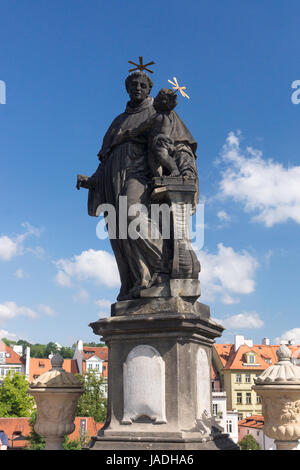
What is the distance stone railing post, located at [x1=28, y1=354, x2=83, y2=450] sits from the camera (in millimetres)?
7598

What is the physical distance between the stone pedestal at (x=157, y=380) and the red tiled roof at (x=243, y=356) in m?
46.9

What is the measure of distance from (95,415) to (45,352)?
3902 inches

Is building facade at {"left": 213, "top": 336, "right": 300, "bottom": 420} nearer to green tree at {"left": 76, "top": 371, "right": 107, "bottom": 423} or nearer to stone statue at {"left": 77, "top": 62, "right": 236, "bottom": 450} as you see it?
green tree at {"left": 76, "top": 371, "right": 107, "bottom": 423}

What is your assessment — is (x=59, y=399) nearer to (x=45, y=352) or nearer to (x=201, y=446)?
(x=201, y=446)

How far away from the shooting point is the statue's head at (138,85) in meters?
8.10

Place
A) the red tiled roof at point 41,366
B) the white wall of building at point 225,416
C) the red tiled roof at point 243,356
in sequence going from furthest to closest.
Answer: the red tiled roof at point 41,366, the red tiled roof at point 243,356, the white wall of building at point 225,416

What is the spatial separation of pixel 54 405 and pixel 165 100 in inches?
171

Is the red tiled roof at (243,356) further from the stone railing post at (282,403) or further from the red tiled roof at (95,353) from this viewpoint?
the stone railing post at (282,403)

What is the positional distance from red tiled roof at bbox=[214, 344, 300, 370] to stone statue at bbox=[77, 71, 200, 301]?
4638 cm

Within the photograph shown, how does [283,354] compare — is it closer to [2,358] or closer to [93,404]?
[93,404]

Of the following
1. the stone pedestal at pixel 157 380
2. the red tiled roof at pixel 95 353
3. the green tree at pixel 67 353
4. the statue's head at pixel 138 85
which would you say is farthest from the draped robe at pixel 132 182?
the green tree at pixel 67 353

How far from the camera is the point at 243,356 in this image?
183 ft
